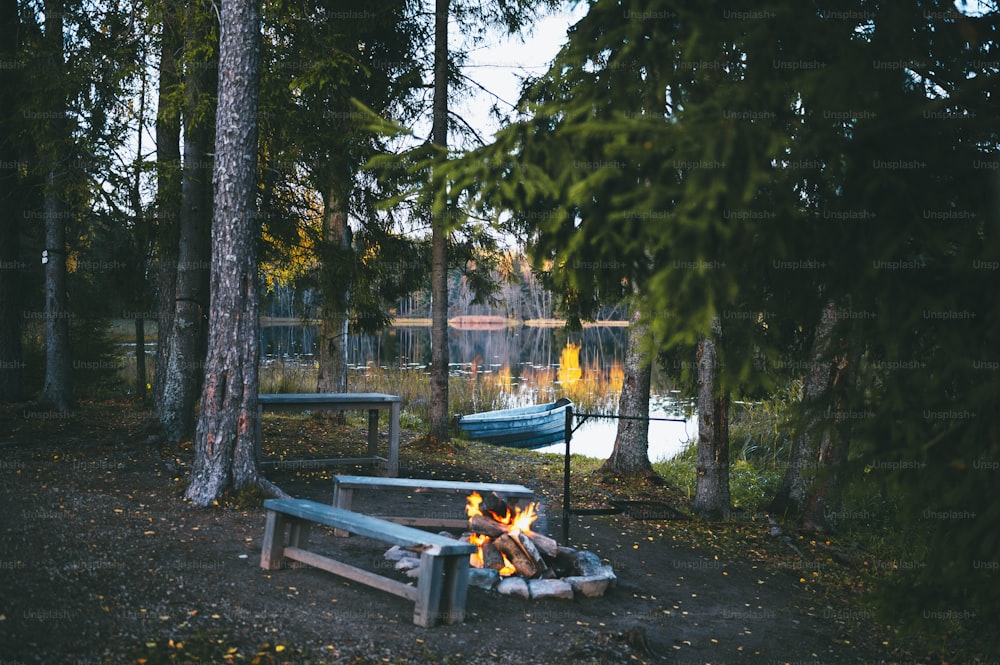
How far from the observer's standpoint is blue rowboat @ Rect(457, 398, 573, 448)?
16141mm

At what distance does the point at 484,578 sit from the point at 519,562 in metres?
0.33

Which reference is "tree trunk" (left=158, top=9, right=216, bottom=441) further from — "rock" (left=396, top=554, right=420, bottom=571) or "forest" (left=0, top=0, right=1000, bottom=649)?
"rock" (left=396, top=554, right=420, bottom=571)

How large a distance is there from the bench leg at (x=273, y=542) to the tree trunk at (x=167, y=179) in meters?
5.31

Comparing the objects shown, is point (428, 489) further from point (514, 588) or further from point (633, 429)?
point (633, 429)

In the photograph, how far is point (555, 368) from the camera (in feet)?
116

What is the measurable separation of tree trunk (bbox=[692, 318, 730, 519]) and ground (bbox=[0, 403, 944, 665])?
0.36m

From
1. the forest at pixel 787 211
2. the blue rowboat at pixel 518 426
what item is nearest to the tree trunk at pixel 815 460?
the forest at pixel 787 211

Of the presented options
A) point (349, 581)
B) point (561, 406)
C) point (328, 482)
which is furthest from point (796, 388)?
point (349, 581)

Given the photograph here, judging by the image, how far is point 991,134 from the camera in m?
3.49

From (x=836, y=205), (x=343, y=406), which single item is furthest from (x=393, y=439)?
(x=836, y=205)

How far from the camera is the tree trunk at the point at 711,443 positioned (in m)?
8.45

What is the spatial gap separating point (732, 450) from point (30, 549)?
1164cm

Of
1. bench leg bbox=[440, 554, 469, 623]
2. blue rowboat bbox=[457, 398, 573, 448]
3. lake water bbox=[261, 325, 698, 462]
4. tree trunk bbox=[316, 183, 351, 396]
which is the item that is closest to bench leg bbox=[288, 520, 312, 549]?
bench leg bbox=[440, 554, 469, 623]

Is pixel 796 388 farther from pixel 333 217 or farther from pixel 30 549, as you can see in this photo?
pixel 30 549
